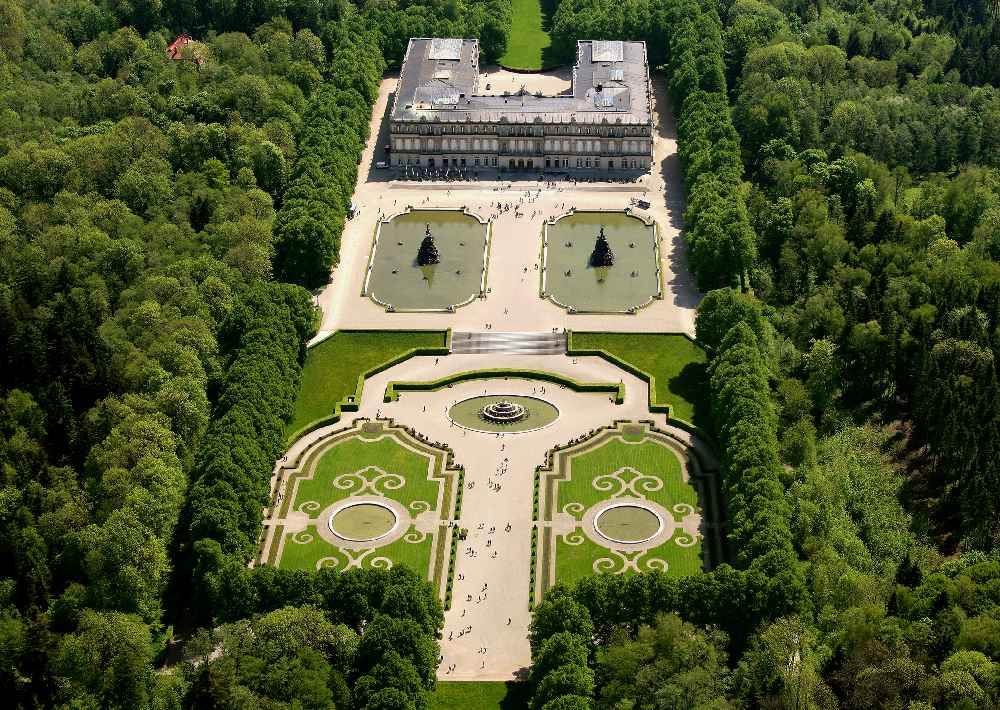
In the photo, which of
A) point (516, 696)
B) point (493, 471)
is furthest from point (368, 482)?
point (516, 696)

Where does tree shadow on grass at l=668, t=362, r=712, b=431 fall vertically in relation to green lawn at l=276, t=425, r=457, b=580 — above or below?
above

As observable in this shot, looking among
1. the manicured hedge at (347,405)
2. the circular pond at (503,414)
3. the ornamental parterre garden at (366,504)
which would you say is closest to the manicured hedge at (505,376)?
the manicured hedge at (347,405)

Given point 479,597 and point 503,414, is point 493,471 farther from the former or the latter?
point 479,597

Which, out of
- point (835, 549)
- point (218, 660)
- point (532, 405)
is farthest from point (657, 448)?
point (218, 660)

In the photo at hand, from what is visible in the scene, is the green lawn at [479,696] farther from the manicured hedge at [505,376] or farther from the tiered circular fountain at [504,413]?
the manicured hedge at [505,376]

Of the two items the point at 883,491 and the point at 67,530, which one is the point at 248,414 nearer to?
the point at 67,530

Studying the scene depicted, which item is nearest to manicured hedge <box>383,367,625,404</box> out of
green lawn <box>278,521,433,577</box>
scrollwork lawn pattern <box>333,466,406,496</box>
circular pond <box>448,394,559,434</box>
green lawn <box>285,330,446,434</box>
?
circular pond <box>448,394,559,434</box>

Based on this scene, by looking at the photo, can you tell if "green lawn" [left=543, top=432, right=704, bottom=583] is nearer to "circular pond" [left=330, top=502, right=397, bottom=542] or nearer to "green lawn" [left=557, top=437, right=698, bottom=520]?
"green lawn" [left=557, top=437, right=698, bottom=520]
